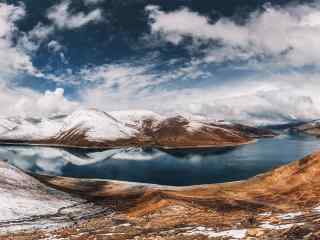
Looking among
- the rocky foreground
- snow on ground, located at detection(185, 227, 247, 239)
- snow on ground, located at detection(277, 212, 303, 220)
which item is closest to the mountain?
the rocky foreground

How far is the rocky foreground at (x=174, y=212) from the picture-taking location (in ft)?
118

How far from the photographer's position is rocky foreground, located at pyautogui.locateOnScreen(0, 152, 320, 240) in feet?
118

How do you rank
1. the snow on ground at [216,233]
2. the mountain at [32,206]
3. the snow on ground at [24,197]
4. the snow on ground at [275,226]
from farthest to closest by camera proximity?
the snow on ground at [24,197]
the mountain at [32,206]
the snow on ground at [275,226]
the snow on ground at [216,233]

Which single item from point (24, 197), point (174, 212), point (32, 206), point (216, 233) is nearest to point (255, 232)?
point (216, 233)

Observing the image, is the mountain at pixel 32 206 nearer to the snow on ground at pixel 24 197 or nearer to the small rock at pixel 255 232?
the snow on ground at pixel 24 197

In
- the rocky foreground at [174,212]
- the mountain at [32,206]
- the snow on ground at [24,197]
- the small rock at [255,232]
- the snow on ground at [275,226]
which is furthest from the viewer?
the snow on ground at [24,197]

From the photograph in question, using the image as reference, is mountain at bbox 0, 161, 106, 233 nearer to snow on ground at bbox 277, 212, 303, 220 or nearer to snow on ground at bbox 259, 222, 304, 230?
snow on ground at bbox 277, 212, 303, 220

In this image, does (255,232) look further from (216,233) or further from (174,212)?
(174,212)

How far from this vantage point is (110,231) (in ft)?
145

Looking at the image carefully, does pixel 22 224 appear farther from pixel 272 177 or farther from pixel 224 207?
pixel 272 177

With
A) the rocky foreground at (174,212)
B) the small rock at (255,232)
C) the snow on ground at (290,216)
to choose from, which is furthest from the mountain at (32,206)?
the small rock at (255,232)

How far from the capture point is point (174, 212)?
169 ft

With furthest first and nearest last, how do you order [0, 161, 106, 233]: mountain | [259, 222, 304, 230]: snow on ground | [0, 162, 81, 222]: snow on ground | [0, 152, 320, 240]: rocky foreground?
[0, 162, 81, 222]: snow on ground → [0, 161, 106, 233]: mountain → [0, 152, 320, 240]: rocky foreground → [259, 222, 304, 230]: snow on ground

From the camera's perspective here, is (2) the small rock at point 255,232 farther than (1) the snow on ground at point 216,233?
No
